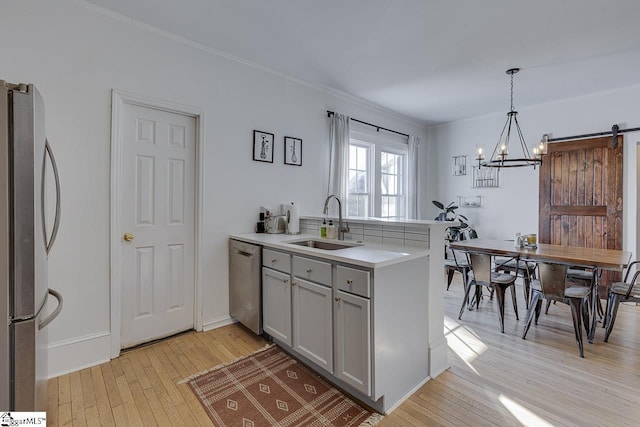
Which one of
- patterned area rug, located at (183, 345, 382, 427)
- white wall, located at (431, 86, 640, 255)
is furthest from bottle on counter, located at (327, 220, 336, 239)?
white wall, located at (431, 86, 640, 255)

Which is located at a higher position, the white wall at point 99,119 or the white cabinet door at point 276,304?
the white wall at point 99,119

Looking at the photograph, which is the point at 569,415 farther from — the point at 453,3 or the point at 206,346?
the point at 453,3

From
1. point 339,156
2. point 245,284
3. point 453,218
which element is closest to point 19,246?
point 245,284

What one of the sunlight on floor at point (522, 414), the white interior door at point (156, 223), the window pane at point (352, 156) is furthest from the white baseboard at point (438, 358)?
the window pane at point (352, 156)

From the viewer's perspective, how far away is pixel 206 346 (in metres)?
2.66

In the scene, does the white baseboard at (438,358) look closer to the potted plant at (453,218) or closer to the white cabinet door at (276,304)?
the white cabinet door at (276,304)

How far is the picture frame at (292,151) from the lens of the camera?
141 inches

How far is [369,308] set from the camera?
1762 mm

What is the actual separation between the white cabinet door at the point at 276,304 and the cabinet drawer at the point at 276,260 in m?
0.04

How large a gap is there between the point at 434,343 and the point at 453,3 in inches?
98.2

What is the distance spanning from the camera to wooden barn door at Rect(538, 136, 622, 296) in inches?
158

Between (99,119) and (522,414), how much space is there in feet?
11.4

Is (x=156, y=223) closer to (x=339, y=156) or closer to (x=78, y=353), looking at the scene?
(x=78, y=353)

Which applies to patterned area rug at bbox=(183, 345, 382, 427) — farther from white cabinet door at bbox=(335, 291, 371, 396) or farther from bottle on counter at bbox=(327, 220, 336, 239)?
bottle on counter at bbox=(327, 220, 336, 239)
